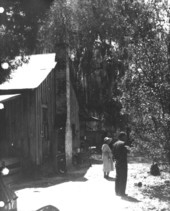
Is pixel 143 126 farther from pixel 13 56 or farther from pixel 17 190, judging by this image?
pixel 13 56

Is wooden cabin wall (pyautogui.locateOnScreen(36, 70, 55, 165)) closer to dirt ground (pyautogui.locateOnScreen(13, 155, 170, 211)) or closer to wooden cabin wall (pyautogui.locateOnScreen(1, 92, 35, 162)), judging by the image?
wooden cabin wall (pyautogui.locateOnScreen(1, 92, 35, 162))

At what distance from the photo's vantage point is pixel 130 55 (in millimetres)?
12969

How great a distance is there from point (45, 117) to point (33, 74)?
2.29 meters

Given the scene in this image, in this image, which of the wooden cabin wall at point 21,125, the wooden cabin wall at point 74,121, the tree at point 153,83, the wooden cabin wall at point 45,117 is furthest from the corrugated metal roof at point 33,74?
the tree at point 153,83

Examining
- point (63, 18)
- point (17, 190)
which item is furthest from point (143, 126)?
point (63, 18)

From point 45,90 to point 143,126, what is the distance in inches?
311

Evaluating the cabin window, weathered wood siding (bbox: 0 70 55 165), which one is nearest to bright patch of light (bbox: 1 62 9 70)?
weathered wood siding (bbox: 0 70 55 165)

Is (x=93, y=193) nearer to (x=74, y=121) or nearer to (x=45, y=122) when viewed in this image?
(x=45, y=122)

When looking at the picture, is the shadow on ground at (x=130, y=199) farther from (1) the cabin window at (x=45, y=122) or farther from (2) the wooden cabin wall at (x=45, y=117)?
(1) the cabin window at (x=45, y=122)

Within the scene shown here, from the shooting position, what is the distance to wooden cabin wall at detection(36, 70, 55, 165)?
61.3 feet

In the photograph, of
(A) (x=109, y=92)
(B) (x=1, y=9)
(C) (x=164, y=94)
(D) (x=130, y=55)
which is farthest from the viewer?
(A) (x=109, y=92)

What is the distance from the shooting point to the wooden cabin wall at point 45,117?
18672mm

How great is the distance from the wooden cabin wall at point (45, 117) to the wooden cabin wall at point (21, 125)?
32cm

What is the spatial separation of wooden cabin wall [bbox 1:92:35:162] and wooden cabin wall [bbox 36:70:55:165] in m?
0.32
